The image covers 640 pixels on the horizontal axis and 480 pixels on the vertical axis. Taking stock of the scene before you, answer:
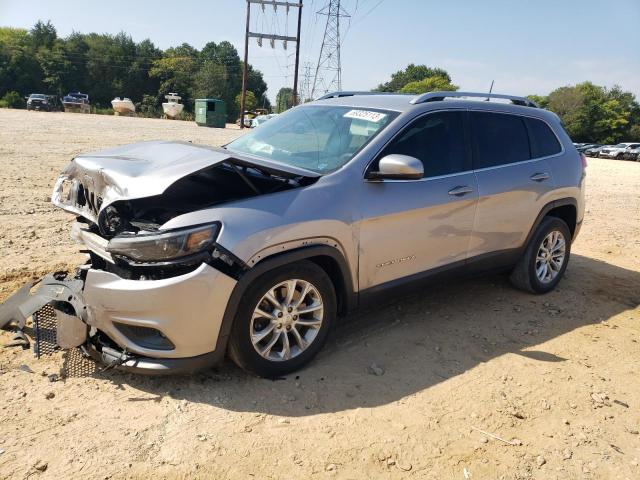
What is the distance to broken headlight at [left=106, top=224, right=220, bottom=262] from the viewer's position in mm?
2816

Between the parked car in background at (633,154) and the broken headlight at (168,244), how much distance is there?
1822 inches

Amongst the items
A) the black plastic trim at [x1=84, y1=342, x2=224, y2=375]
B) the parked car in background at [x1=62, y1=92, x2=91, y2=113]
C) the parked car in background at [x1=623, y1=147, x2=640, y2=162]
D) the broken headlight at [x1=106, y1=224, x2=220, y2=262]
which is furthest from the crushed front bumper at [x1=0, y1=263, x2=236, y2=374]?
the parked car in background at [x1=62, y1=92, x2=91, y2=113]

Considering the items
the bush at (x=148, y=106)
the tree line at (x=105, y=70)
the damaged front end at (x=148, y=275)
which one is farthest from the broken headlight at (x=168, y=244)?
the tree line at (x=105, y=70)

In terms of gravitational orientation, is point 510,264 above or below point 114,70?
below

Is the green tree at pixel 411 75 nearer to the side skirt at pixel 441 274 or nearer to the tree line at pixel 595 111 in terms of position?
the tree line at pixel 595 111

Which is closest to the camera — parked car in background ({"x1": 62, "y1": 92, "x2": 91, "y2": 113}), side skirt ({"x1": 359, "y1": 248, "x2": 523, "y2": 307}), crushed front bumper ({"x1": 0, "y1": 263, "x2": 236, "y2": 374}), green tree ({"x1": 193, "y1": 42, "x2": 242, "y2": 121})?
crushed front bumper ({"x1": 0, "y1": 263, "x2": 236, "y2": 374})

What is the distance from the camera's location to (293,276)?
3.19 metres

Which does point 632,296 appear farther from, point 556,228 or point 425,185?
point 425,185

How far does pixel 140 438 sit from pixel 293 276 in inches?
49.1

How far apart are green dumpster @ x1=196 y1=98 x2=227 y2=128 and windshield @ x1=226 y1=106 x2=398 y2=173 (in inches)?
1504

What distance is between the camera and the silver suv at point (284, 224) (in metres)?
2.89

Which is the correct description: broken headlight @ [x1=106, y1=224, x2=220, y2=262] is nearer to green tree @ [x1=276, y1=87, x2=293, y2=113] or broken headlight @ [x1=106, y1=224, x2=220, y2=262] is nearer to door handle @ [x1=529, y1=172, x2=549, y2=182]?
door handle @ [x1=529, y1=172, x2=549, y2=182]

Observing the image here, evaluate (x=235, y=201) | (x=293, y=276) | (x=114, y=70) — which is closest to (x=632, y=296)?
(x=293, y=276)

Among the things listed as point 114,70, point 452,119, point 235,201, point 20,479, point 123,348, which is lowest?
point 20,479
